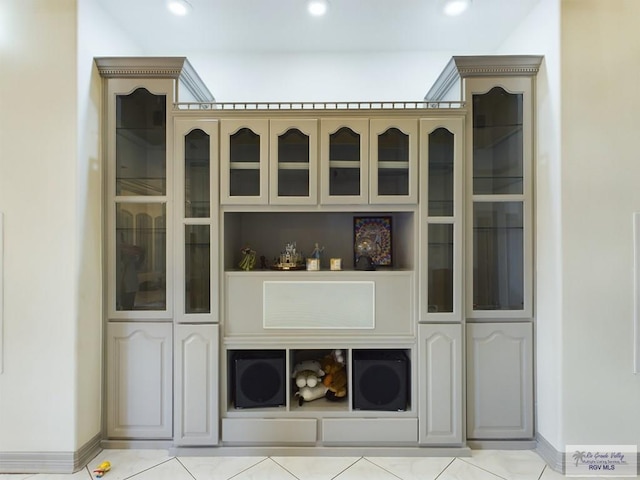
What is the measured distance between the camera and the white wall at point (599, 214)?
1.73 metres

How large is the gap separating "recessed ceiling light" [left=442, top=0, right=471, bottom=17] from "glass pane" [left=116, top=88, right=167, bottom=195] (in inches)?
71.8

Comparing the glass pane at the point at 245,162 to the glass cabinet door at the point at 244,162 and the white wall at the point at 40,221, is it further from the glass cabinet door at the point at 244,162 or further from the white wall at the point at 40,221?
the white wall at the point at 40,221

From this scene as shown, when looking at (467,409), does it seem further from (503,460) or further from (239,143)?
(239,143)

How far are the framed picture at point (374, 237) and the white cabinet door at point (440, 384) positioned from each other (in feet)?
1.86

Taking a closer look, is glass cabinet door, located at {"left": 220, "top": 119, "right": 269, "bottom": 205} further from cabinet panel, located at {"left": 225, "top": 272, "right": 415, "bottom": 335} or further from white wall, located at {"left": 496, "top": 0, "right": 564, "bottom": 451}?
white wall, located at {"left": 496, "top": 0, "right": 564, "bottom": 451}

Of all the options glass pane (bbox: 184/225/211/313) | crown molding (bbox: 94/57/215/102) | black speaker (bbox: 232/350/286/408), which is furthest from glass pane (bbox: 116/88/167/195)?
black speaker (bbox: 232/350/286/408)

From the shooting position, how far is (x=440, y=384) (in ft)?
→ 6.18

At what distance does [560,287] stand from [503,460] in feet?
3.40

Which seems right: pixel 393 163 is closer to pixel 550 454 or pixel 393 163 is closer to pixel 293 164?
pixel 293 164

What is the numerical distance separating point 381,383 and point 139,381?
4.76ft

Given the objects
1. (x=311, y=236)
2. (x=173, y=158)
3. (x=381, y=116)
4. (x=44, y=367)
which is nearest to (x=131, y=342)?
(x=44, y=367)

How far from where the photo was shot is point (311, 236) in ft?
7.70

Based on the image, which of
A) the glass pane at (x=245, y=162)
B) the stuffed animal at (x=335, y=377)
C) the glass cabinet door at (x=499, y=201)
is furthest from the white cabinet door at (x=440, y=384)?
the glass pane at (x=245, y=162)

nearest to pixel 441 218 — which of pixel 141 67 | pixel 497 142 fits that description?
pixel 497 142
